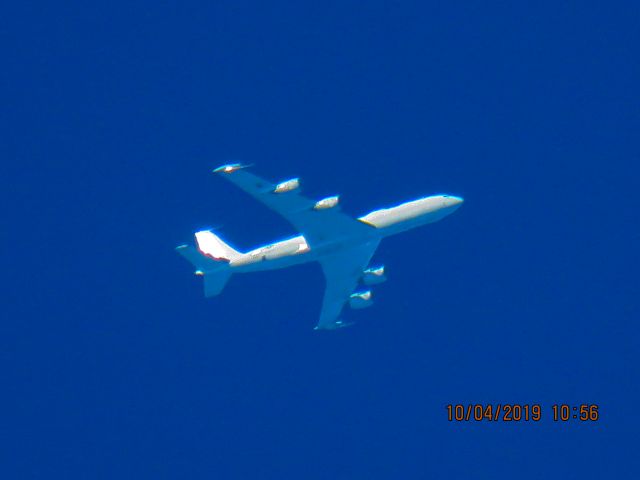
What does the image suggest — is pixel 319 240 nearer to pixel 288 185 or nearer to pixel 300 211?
pixel 300 211

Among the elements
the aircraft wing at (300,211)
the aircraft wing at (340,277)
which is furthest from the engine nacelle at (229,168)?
the aircraft wing at (340,277)

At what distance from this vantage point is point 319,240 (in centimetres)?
9425

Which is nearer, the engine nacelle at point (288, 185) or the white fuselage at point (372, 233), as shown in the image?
the engine nacelle at point (288, 185)

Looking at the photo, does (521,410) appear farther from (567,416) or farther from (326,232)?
(326,232)

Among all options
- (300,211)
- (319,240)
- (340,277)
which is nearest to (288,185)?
(300,211)

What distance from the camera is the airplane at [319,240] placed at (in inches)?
3588

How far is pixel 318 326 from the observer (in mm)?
101438

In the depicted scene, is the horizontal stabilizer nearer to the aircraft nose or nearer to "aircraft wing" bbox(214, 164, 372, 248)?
"aircraft wing" bbox(214, 164, 372, 248)

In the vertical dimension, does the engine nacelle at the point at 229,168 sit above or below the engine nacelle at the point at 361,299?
above

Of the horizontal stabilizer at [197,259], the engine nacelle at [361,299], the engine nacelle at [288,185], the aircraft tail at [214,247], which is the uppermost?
the engine nacelle at [288,185]

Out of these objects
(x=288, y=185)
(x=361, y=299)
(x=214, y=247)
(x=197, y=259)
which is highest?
Answer: (x=288, y=185)

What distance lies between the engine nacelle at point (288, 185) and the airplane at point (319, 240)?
77cm

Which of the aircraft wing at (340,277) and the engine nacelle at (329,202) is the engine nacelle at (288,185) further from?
the aircraft wing at (340,277)

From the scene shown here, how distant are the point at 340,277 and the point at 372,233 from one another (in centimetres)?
660
